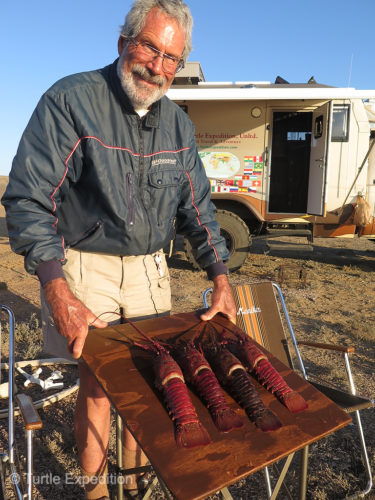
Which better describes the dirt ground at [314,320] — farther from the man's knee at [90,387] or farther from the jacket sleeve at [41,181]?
the jacket sleeve at [41,181]

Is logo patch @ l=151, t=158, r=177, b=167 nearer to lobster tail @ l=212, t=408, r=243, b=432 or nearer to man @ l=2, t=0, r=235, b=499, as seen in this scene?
man @ l=2, t=0, r=235, b=499

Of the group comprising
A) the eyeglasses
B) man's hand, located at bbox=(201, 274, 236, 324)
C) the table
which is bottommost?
the table

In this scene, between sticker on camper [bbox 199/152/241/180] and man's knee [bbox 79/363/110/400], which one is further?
sticker on camper [bbox 199/152/241/180]

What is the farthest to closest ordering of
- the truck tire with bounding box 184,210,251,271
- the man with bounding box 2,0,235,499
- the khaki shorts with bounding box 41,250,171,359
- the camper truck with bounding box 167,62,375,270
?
the truck tire with bounding box 184,210,251,271 < the camper truck with bounding box 167,62,375,270 < the khaki shorts with bounding box 41,250,171,359 < the man with bounding box 2,0,235,499

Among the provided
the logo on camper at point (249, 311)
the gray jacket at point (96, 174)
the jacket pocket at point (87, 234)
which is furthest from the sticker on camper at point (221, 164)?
the jacket pocket at point (87, 234)

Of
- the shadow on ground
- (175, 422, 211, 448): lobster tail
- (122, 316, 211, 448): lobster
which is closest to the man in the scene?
(122, 316, 211, 448): lobster

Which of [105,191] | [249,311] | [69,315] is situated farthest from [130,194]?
[249,311]

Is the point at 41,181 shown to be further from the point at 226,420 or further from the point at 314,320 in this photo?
the point at 314,320

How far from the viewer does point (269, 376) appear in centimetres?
146

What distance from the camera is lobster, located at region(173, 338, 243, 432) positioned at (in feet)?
4.15

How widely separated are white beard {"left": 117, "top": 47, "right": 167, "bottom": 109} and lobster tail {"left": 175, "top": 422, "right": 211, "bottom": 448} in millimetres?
1384

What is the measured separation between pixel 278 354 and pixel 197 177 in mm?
1625

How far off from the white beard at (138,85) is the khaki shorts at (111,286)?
759 millimetres

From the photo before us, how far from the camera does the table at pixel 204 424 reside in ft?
3.60
